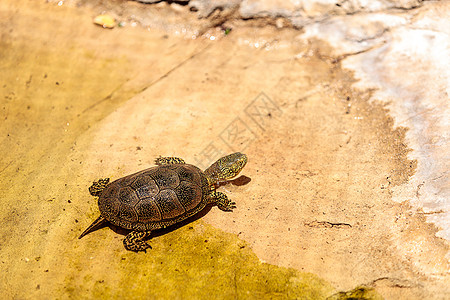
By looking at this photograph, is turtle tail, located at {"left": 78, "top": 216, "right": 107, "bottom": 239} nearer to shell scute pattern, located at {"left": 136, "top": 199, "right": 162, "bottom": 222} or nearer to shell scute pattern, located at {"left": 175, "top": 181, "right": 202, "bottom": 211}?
shell scute pattern, located at {"left": 136, "top": 199, "right": 162, "bottom": 222}

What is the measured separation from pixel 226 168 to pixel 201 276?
1.82m

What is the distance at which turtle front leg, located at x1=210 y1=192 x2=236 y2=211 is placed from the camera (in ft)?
18.9

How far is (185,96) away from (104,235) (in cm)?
329

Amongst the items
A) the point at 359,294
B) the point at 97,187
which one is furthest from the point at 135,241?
the point at 359,294

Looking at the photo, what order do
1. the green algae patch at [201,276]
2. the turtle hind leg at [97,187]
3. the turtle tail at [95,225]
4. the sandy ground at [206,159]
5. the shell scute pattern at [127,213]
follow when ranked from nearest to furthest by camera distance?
the green algae patch at [201,276]
the sandy ground at [206,159]
the shell scute pattern at [127,213]
the turtle tail at [95,225]
the turtle hind leg at [97,187]

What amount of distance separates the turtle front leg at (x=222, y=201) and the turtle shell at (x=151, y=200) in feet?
0.93

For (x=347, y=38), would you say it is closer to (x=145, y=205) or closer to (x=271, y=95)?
(x=271, y=95)

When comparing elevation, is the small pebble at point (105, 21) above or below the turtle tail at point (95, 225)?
above

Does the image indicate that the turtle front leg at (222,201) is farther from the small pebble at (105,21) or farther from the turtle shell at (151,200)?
the small pebble at (105,21)

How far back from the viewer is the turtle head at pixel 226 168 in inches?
242

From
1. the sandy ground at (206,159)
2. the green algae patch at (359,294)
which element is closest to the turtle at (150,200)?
the sandy ground at (206,159)

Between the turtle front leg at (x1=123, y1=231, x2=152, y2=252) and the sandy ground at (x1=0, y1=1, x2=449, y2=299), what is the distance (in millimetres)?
105

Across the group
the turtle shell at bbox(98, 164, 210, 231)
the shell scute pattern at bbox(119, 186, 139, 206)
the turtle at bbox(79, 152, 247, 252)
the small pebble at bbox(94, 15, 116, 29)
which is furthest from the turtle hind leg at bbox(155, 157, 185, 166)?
the small pebble at bbox(94, 15, 116, 29)

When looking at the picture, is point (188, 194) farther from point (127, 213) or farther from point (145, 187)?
point (127, 213)
